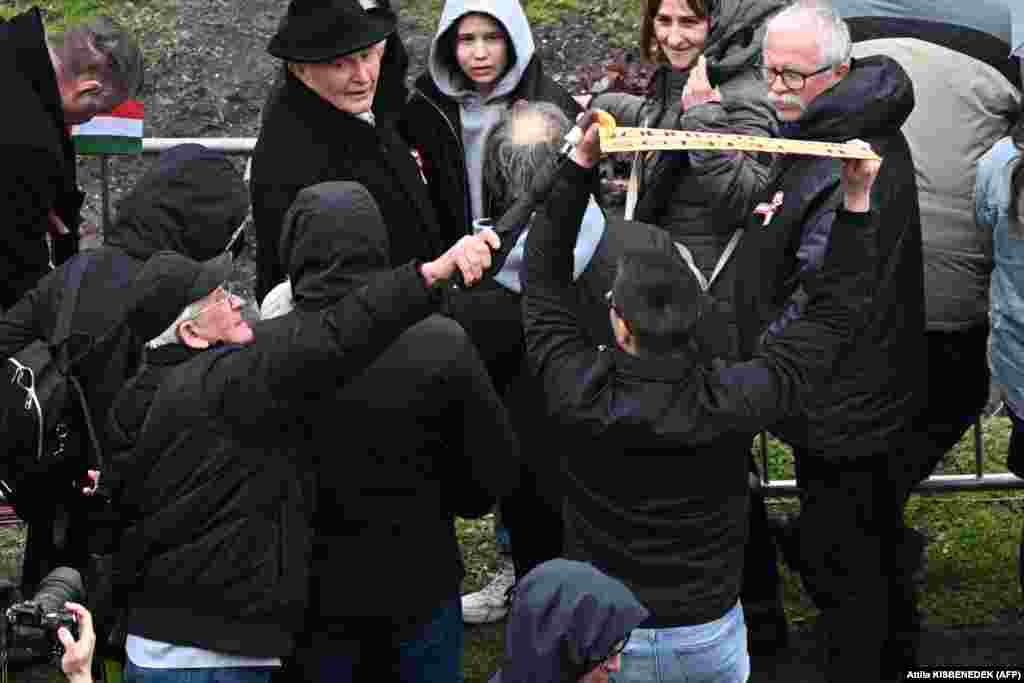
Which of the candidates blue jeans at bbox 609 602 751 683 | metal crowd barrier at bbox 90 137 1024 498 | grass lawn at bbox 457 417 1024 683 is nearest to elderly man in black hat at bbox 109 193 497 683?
blue jeans at bbox 609 602 751 683

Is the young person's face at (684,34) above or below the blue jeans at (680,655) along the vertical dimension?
above

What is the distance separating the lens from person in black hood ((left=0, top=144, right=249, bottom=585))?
5465 millimetres

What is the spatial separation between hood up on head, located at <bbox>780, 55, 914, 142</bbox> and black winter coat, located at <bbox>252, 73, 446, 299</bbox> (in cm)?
129

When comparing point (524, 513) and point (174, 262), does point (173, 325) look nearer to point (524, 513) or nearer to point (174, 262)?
point (174, 262)

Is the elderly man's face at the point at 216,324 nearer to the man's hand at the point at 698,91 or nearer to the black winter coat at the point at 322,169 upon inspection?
the black winter coat at the point at 322,169

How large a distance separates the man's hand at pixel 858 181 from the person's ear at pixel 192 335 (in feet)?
5.15

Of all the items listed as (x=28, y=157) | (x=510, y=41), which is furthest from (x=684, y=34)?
(x=28, y=157)

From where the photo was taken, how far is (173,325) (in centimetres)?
484

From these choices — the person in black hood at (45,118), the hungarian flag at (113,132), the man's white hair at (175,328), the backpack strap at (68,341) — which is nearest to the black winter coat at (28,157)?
the person in black hood at (45,118)

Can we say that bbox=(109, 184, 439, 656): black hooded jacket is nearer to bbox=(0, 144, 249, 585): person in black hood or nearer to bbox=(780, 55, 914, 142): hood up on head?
bbox=(0, 144, 249, 585): person in black hood

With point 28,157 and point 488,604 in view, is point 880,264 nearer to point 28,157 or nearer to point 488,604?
point 488,604

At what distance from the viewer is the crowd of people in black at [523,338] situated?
482 cm

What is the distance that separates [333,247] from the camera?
4879 millimetres

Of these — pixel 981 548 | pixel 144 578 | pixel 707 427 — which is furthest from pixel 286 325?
pixel 981 548
